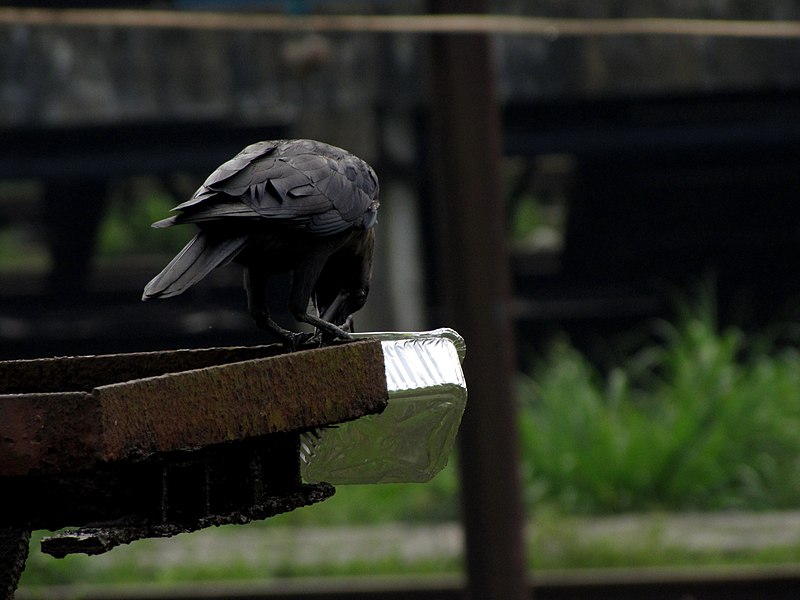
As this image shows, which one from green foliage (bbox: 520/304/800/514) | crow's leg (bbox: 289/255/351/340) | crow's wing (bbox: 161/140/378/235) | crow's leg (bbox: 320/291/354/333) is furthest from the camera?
green foliage (bbox: 520/304/800/514)

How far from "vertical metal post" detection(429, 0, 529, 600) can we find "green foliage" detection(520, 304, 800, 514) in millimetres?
1849

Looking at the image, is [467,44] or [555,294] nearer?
[467,44]

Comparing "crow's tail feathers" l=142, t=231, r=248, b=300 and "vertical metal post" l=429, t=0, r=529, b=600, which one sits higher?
"crow's tail feathers" l=142, t=231, r=248, b=300

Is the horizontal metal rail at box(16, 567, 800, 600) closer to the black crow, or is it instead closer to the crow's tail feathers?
the black crow

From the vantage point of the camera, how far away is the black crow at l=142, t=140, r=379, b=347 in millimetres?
2018

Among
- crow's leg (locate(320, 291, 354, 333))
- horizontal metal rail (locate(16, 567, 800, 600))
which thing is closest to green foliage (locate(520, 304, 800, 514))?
horizontal metal rail (locate(16, 567, 800, 600))

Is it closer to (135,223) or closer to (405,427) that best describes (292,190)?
(405,427)

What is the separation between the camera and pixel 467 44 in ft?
17.6

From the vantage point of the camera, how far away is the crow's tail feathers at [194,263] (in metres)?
1.92

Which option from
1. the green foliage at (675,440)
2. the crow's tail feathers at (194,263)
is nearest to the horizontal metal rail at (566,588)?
the green foliage at (675,440)

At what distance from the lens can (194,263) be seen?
200cm

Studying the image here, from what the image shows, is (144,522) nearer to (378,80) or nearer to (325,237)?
(325,237)

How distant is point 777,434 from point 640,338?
3502 mm

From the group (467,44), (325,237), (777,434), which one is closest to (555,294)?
(777,434)
